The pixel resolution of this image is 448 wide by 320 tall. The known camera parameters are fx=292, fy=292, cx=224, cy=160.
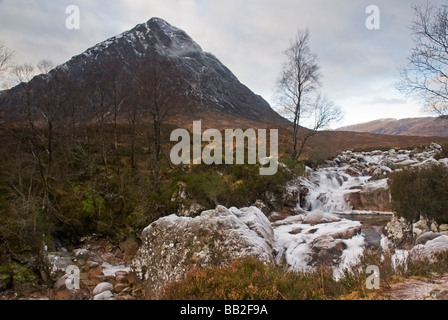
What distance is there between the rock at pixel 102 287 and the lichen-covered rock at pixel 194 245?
787mm

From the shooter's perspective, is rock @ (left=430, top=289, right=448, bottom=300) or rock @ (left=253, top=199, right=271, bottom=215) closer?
rock @ (left=430, top=289, right=448, bottom=300)

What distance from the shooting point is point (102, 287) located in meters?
8.66

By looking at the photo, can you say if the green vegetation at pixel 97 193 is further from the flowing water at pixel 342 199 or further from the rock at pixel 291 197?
the flowing water at pixel 342 199

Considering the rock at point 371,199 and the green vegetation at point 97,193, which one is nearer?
the green vegetation at point 97,193

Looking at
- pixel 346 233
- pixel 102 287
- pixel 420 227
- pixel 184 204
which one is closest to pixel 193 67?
pixel 184 204

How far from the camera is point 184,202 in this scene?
1305 centimetres

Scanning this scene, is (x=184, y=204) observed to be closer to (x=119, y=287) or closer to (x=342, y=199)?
(x=119, y=287)

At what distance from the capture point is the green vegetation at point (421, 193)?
8852mm

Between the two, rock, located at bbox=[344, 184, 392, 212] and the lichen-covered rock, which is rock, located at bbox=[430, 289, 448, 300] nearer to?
the lichen-covered rock

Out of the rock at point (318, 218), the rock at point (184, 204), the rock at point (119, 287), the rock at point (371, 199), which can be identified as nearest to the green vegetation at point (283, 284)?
the rock at point (119, 287)

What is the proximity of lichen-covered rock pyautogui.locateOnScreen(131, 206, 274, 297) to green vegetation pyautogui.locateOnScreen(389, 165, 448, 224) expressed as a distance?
4.60 metres

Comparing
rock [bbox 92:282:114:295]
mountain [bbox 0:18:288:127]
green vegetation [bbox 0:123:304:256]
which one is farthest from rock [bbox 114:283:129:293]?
mountain [bbox 0:18:288:127]

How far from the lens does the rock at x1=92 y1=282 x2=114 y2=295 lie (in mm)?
8555

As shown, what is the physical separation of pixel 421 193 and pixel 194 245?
23.7ft
